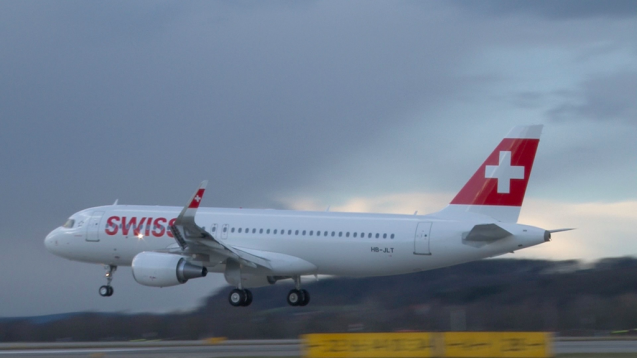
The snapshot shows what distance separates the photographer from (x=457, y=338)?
26031mm

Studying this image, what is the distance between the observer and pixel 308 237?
43500 mm

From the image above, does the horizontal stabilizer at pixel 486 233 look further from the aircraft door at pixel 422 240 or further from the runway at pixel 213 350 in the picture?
the runway at pixel 213 350

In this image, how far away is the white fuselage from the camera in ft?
133

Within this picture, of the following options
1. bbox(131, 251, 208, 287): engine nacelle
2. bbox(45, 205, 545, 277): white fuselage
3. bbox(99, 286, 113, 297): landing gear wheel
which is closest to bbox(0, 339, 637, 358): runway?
bbox(131, 251, 208, 287): engine nacelle

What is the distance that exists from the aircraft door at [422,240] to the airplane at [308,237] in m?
0.05

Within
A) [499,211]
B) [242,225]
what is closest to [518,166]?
[499,211]

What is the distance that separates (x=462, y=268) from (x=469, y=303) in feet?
16.2

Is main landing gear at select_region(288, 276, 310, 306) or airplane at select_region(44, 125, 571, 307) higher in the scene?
airplane at select_region(44, 125, 571, 307)

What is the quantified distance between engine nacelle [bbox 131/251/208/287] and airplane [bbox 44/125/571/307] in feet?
0.15

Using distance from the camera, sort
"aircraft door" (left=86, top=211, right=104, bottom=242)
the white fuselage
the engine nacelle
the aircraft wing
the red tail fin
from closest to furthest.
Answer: the aircraft wing, the white fuselage, the red tail fin, the engine nacelle, "aircraft door" (left=86, top=211, right=104, bottom=242)

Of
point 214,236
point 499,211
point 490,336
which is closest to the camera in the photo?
point 490,336

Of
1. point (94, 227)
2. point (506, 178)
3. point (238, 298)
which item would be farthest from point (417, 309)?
point (94, 227)

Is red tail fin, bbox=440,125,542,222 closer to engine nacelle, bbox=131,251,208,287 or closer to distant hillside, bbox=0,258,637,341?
distant hillside, bbox=0,258,637,341

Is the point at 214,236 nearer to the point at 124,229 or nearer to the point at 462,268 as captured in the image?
the point at 124,229
